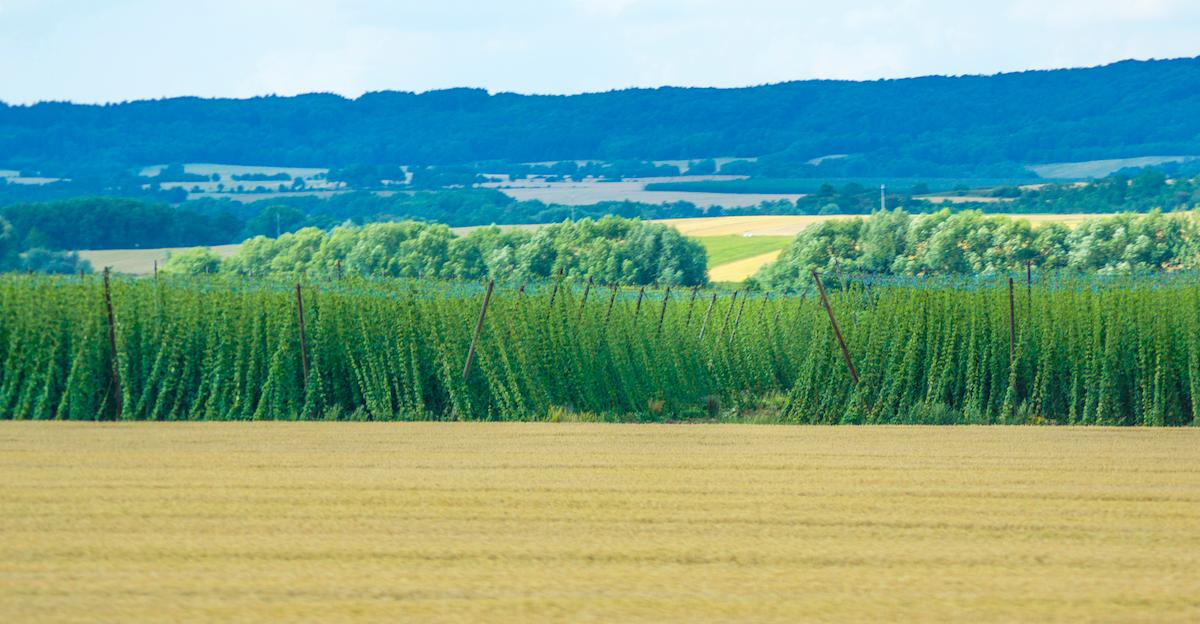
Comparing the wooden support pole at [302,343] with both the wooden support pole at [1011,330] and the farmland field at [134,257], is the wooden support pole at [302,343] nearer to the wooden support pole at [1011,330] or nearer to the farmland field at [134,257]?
the wooden support pole at [1011,330]

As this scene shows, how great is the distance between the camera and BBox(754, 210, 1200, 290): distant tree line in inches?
2341

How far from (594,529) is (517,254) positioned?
64.0 metres

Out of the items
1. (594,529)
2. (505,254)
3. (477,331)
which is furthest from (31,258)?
(594,529)

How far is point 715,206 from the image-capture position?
11056 centimetres

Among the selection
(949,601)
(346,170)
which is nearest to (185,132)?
(346,170)

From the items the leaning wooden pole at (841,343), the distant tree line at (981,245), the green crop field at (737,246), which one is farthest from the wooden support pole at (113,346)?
the green crop field at (737,246)

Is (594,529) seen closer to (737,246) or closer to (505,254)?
(505,254)

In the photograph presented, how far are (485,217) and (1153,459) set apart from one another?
92334mm

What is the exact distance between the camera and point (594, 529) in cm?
831

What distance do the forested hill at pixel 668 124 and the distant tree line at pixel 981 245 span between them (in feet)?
239

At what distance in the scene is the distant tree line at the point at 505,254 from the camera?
227ft

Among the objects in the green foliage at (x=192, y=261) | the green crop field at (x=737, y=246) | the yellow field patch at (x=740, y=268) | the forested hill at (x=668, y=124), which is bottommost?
the yellow field patch at (x=740, y=268)

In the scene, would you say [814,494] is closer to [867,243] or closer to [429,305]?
[429,305]

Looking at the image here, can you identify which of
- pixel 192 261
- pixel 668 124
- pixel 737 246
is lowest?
pixel 737 246
